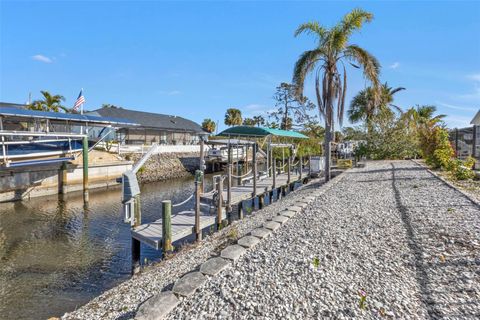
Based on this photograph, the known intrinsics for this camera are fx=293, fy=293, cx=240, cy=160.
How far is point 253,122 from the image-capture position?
47938mm

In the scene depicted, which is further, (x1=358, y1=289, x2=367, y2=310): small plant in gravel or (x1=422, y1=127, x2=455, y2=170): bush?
(x1=422, y1=127, x2=455, y2=170): bush

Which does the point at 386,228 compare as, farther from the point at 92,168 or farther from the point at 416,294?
the point at 92,168

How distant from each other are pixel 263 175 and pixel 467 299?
13528mm

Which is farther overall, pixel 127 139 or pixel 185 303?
pixel 127 139

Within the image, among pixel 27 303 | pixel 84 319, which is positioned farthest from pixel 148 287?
pixel 27 303

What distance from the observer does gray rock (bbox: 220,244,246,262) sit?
180 inches

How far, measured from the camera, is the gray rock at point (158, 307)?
3.18 m

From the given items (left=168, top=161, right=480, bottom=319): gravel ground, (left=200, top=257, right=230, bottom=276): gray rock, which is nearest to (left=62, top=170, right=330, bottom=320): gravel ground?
(left=200, top=257, right=230, bottom=276): gray rock

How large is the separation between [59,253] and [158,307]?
7070 millimetres

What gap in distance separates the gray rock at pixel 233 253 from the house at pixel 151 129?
29865 mm

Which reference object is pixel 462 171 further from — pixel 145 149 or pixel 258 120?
pixel 258 120

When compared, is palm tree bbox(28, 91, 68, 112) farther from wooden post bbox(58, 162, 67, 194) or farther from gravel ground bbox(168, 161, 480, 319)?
gravel ground bbox(168, 161, 480, 319)

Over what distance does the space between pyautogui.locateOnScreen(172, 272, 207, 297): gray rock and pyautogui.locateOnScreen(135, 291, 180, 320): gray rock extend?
0.12m

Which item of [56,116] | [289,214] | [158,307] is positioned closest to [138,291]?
[158,307]
